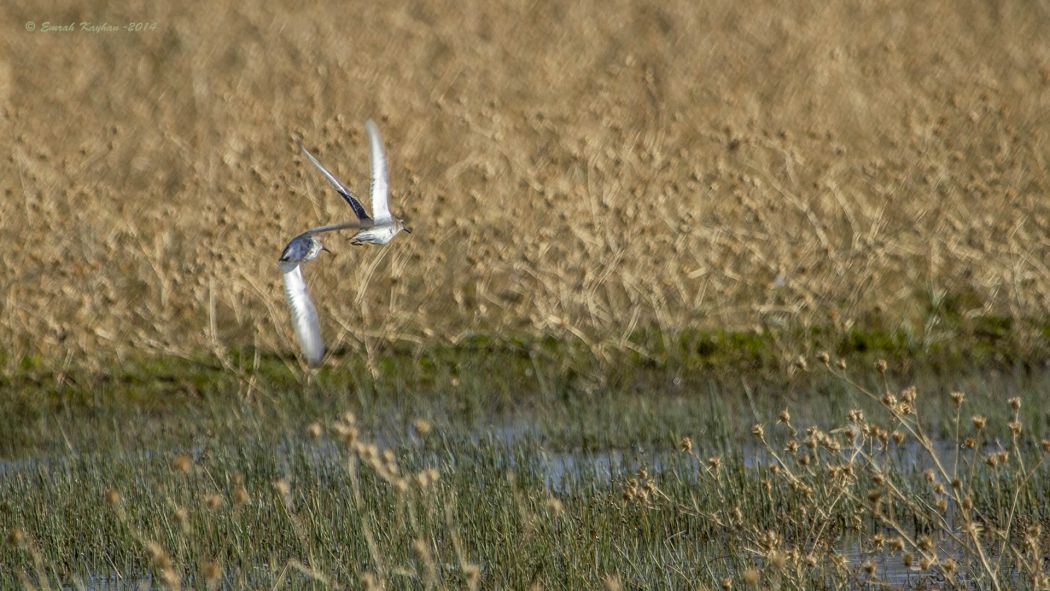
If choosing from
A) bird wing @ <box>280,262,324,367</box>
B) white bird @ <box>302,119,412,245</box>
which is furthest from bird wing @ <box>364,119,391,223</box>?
bird wing @ <box>280,262,324,367</box>

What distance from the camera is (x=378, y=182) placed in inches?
261

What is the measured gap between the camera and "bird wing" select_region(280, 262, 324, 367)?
6113 millimetres

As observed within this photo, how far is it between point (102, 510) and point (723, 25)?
18.8 metres

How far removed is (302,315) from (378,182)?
0.74 metres

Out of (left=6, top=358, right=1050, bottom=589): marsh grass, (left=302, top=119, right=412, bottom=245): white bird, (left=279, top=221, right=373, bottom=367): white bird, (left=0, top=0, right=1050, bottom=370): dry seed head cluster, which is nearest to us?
(left=279, top=221, right=373, bottom=367): white bird

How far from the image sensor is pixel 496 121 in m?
13.1

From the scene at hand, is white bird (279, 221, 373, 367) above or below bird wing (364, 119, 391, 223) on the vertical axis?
below

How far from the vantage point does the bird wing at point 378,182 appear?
6.52 m

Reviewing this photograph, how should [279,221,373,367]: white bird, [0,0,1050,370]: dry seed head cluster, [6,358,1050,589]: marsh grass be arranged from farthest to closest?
[0,0,1050,370]: dry seed head cluster
[6,358,1050,589]: marsh grass
[279,221,373,367]: white bird

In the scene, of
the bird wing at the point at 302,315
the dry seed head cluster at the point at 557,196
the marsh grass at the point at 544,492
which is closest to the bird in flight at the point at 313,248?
the bird wing at the point at 302,315

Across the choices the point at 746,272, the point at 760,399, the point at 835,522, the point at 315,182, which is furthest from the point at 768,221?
the point at 835,522

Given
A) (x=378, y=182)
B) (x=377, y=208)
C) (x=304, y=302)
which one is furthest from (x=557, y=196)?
(x=304, y=302)

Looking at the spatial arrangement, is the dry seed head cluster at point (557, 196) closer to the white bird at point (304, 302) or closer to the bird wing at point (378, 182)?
the bird wing at point (378, 182)

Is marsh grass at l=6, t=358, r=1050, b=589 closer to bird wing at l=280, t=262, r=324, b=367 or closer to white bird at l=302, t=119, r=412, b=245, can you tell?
bird wing at l=280, t=262, r=324, b=367
